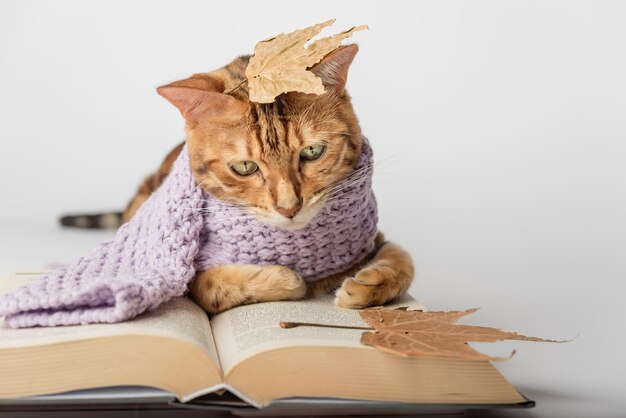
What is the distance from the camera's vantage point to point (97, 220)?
116 inches

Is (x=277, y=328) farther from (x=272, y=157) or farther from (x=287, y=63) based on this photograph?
(x=287, y=63)

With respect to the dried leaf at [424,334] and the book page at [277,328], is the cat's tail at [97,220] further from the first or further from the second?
the dried leaf at [424,334]

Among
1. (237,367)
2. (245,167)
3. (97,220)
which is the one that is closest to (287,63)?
(245,167)

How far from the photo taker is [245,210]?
5.51ft

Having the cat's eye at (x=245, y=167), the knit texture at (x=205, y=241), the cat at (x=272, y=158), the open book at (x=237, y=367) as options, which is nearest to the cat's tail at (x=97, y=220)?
the knit texture at (x=205, y=241)

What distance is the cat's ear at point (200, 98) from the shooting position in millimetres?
1590

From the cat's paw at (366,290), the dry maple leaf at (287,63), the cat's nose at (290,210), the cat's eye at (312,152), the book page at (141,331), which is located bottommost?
the book page at (141,331)

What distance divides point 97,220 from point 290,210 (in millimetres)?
1534

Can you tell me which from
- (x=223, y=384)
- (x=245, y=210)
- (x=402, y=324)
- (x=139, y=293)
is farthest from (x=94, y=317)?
(x=402, y=324)

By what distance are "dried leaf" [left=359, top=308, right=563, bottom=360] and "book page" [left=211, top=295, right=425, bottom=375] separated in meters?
0.03

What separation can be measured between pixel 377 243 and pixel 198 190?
513 mm

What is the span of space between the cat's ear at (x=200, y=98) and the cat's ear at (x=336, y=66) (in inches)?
7.1

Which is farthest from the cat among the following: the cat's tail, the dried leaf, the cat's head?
the cat's tail

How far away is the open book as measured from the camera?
1.25m
